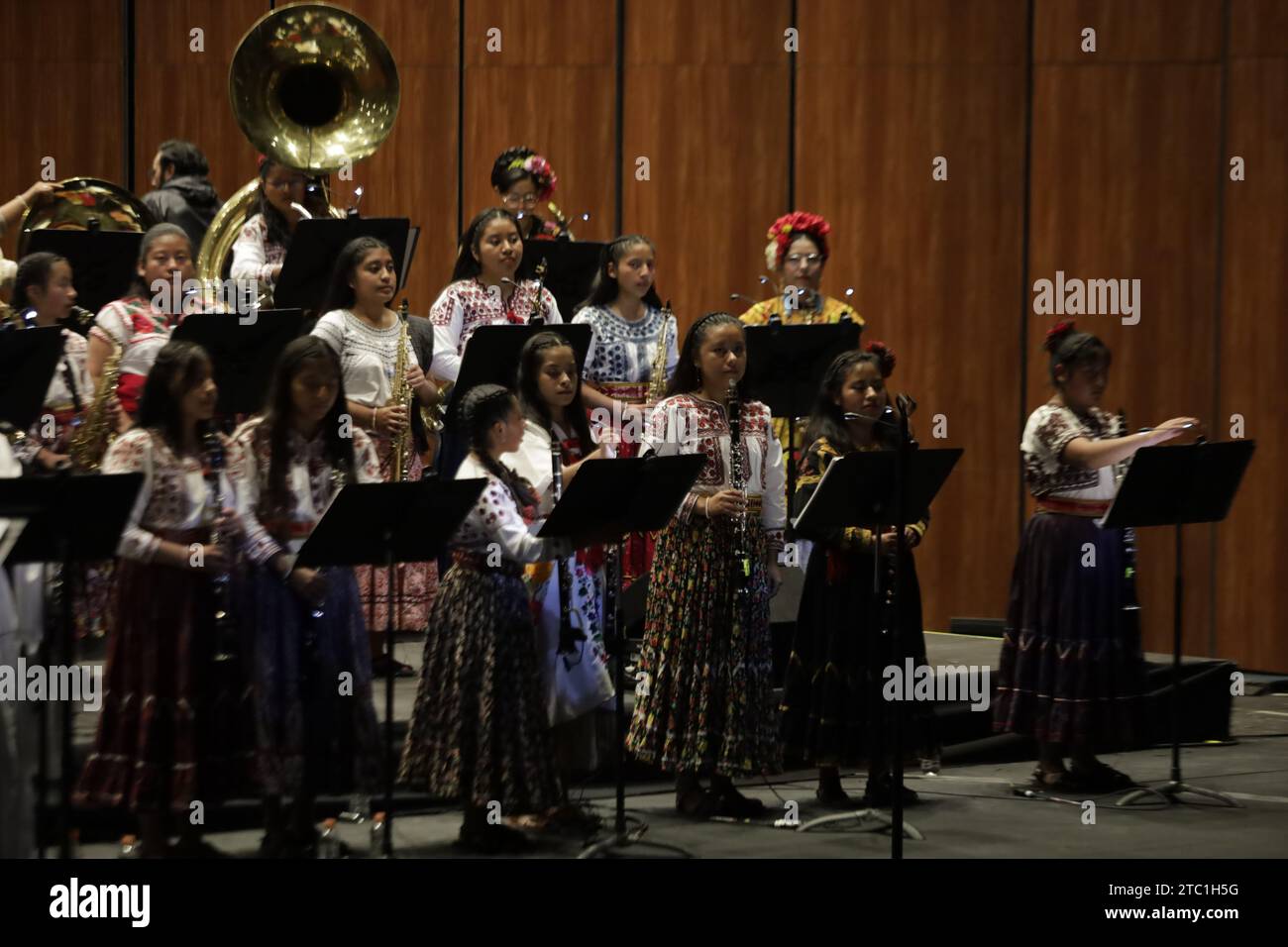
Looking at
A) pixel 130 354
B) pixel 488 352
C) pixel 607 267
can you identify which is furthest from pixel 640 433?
pixel 130 354

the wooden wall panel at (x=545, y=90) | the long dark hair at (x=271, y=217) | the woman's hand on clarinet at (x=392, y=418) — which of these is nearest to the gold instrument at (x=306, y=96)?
the long dark hair at (x=271, y=217)

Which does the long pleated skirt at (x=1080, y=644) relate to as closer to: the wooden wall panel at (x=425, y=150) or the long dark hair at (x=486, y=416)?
the long dark hair at (x=486, y=416)

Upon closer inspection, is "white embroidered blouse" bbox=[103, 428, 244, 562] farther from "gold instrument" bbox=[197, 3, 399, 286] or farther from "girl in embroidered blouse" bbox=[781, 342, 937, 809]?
"gold instrument" bbox=[197, 3, 399, 286]

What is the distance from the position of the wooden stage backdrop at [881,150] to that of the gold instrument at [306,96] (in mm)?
1809

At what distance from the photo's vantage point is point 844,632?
526 centimetres

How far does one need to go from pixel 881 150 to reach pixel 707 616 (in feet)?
12.6

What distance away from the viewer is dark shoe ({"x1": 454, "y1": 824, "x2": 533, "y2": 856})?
15.4 feet

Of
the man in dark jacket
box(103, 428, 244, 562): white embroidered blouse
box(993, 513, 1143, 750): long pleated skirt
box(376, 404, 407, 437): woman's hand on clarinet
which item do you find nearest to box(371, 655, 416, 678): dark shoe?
box(376, 404, 407, 437): woman's hand on clarinet

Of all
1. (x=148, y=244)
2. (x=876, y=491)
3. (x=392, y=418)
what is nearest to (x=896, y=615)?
(x=876, y=491)

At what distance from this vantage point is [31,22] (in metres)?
8.12

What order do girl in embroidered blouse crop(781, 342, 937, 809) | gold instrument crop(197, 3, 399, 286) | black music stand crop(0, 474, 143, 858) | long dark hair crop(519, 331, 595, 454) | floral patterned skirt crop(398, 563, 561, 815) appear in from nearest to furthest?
black music stand crop(0, 474, 143, 858), floral patterned skirt crop(398, 563, 561, 815), long dark hair crop(519, 331, 595, 454), girl in embroidered blouse crop(781, 342, 937, 809), gold instrument crop(197, 3, 399, 286)

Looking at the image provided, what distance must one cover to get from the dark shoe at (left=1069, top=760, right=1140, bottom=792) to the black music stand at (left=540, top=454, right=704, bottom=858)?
5.28ft

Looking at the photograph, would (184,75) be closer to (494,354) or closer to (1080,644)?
(494,354)

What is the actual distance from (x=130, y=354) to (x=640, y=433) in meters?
1.67
